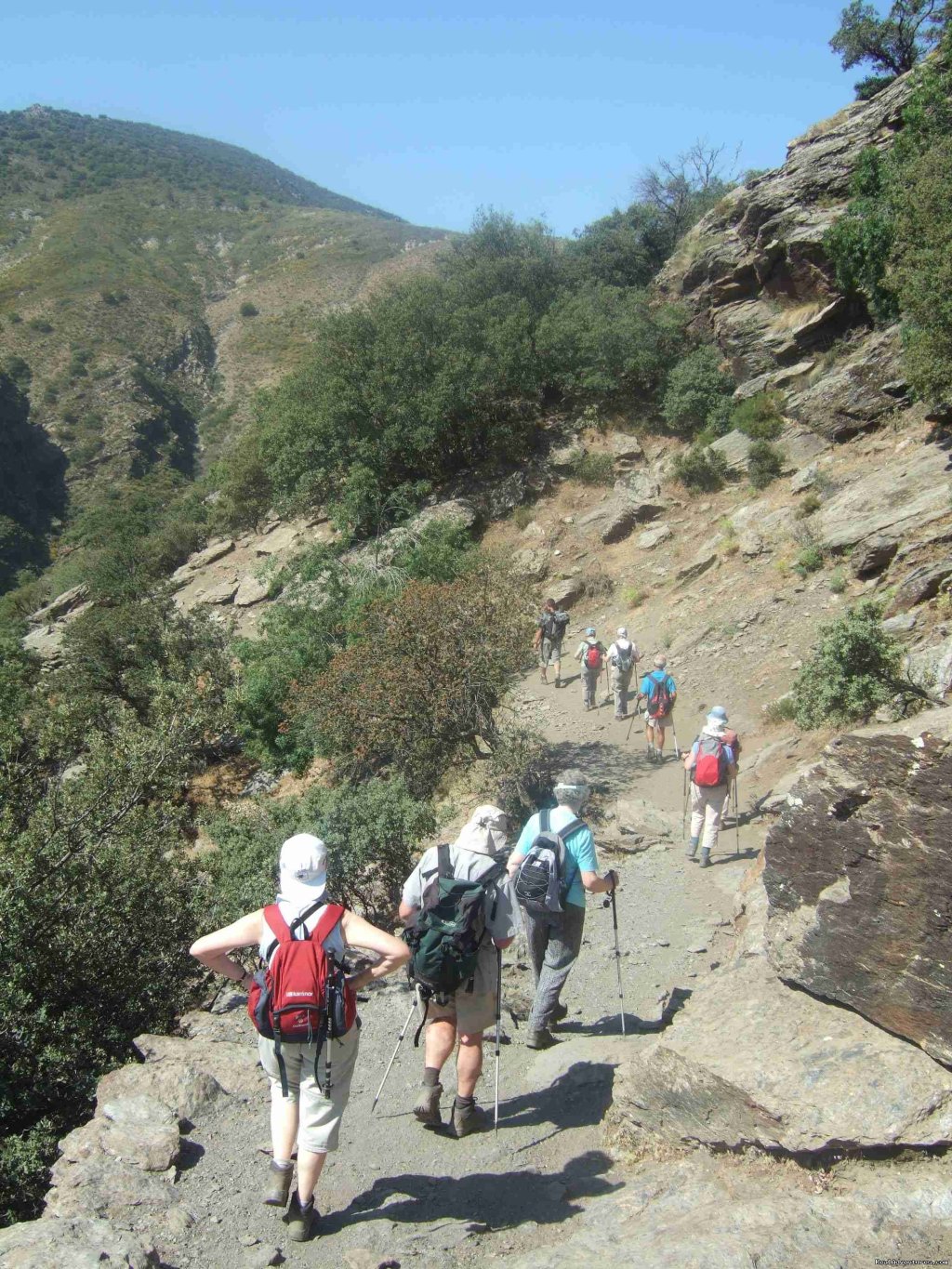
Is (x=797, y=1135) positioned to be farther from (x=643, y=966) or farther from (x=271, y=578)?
(x=271, y=578)

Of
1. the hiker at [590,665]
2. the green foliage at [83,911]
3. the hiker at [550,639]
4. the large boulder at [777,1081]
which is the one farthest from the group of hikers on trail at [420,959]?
the hiker at [550,639]

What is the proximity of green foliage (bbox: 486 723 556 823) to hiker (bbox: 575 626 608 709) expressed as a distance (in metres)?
3.18

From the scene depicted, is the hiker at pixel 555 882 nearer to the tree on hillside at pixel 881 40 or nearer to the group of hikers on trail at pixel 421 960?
the group of hikers on trail at pixel 421 960

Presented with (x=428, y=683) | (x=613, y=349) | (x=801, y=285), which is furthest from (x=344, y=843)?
(x=613, y=349)

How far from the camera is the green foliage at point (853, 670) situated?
9.52 m

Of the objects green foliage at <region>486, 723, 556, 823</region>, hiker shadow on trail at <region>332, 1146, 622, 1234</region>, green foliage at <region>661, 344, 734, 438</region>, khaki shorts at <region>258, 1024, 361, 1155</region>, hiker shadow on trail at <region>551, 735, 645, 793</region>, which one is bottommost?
hiker shadow on trail at <region>551, 735, 645, 793</region>

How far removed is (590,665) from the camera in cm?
1454

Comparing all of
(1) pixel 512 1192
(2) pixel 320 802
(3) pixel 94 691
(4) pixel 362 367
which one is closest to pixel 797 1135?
(1) pixel 512 1192

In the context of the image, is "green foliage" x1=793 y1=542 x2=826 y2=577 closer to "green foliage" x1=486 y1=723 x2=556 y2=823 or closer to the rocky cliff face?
the rocky cliff face

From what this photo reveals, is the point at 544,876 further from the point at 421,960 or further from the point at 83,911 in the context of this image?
the point at 83,911

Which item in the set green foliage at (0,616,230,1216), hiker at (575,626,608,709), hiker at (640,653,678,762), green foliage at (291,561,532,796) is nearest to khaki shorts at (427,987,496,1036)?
green foliage at (0,616,230,1216)

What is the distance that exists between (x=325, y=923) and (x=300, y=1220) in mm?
1351

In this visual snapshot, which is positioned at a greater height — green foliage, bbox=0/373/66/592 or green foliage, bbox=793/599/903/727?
green foliage, bbox=0/373/66/592

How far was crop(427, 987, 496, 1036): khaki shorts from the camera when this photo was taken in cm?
431
